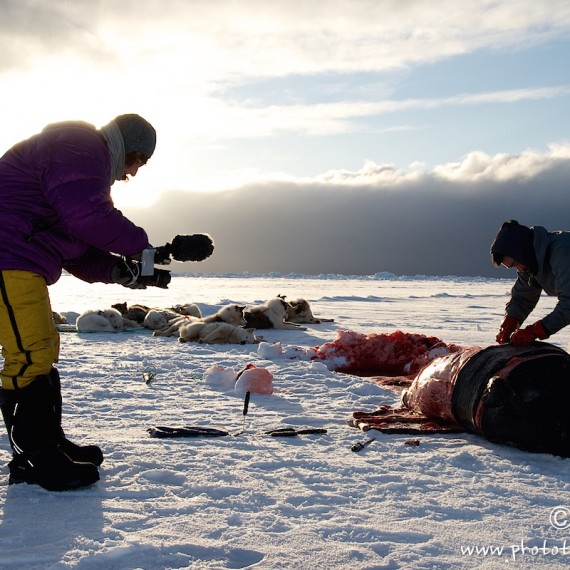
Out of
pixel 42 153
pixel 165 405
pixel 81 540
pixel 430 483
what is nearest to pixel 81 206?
pixel 42 153

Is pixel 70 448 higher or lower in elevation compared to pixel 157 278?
lower

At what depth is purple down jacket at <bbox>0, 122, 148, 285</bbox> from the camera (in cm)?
262

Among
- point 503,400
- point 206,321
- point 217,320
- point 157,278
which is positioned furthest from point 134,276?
point 217,320

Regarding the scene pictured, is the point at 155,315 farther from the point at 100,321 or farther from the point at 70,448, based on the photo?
the point at 70,448

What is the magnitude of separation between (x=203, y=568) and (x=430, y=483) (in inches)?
48.8

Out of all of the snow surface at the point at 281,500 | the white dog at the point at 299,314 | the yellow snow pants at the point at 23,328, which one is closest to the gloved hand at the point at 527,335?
the snow surface at the point at 281,500

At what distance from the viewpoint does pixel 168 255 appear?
2.92m

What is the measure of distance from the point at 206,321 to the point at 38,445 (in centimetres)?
648

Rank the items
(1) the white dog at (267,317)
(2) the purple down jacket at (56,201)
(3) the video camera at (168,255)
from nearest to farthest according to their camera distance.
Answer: (2) the purple down jacket at (56,201), (3) the video camera at (168,255), (1) the white dog at (267,317)

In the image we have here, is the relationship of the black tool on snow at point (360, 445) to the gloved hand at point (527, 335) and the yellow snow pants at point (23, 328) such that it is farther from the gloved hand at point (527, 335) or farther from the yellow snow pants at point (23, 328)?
the yellow snow pants at point (23, 328)

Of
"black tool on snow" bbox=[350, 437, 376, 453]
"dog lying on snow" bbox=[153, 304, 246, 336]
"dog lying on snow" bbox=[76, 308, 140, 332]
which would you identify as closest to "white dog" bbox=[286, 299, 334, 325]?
"dog lying on snow" bbox=[153, 304, 246, 336]

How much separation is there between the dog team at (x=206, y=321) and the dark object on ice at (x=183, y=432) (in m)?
4.77

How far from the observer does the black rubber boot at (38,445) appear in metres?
2.64

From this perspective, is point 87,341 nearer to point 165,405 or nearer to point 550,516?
point 165,405
